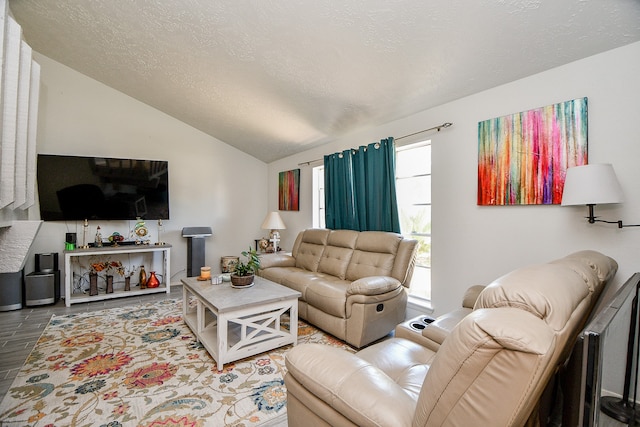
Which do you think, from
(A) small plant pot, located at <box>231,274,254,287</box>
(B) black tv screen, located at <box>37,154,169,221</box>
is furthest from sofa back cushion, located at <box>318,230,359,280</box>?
(B) black tv screen, located at <box>37,154,169,221</box>

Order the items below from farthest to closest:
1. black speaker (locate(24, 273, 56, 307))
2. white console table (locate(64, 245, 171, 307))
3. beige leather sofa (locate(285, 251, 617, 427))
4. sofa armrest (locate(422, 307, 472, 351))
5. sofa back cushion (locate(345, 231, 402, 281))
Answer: white console table (locate(64, 245, 171, 307)) < black speaker (locate(24, 273, 56, 307)) < sofa back cushion (locate(345, 231, 402, 281)) < sofa armrest (locate(422, 307, 472, 351)) < beige leather sofa (locate(285, 251, 617, 427))

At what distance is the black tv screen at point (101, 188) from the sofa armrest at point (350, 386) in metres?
4.21

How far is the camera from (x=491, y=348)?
665 mm

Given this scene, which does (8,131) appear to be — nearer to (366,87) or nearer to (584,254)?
(366,87)

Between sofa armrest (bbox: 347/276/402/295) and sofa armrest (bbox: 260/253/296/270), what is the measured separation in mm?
1585

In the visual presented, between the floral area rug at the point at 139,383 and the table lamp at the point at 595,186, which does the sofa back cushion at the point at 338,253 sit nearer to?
the floral area rug at the point at 139,383

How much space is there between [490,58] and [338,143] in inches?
87.9

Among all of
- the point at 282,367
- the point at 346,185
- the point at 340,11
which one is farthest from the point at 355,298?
the point at 340,11

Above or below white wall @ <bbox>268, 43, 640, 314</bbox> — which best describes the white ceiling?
above

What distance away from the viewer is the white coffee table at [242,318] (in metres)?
2.17

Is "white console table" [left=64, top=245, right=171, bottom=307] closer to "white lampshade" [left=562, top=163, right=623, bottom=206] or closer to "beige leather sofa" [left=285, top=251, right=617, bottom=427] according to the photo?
"beige leather sofa" [left=285, top=251, right=617, bottom=427]

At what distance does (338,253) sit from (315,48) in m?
2.20

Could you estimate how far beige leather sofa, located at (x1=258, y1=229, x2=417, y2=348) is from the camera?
8.07 ft

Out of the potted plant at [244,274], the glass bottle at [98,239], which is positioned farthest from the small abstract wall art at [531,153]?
the glass bottle at [98,239]
